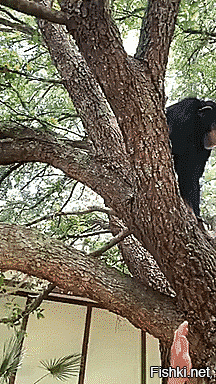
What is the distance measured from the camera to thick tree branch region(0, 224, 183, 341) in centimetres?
154

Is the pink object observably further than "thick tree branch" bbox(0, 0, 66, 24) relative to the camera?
No

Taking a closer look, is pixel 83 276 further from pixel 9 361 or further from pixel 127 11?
pixel 127 11

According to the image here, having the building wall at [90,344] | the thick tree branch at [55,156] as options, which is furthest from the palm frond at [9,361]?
the building wall at [90,344]

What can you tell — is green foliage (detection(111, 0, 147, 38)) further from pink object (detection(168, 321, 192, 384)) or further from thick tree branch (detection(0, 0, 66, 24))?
pink object (detection(168, 321, 192, 384))

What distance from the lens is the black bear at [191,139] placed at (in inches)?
90.8

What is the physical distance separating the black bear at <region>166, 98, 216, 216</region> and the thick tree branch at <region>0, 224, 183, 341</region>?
2.68ft

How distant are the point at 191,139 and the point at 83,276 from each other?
4.09 ft

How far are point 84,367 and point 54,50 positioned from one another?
9.82 ft

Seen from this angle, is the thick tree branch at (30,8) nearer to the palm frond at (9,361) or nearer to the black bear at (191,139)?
the black bear at (191,139)

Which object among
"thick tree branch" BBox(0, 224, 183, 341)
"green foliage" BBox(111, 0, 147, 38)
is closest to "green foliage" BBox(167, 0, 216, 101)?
"green foliage" BBox(111, 0, 147, 38)

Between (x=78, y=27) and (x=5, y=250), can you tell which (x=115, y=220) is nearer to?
(x=5, y=250)

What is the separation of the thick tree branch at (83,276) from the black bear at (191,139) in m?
0.82

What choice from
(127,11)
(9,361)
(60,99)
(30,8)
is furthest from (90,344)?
(30,8)

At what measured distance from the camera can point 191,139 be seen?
7.83 ft
